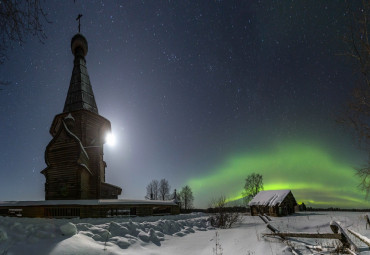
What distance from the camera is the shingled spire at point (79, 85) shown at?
24281 millimetres

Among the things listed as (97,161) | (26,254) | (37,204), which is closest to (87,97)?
(97,161)

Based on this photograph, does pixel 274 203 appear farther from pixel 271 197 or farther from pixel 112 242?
pixel 112 242

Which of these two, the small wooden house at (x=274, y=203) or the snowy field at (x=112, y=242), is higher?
the snowy field at (x=112, y=242)

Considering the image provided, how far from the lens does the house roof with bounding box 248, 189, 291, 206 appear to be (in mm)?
30178

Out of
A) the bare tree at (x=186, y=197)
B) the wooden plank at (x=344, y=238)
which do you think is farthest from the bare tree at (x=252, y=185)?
the wooden plank at (x=344, y=238)

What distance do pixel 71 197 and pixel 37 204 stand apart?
3.07m

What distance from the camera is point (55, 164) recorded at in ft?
67.3

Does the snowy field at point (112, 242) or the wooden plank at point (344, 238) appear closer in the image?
the snowy field at point (112, 242)

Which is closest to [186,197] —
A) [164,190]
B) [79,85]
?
[164,190]

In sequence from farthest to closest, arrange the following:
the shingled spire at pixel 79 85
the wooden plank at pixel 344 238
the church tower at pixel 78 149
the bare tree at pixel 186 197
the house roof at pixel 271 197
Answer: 1. the bare tree at pixel 186 197
2. the house roof at pixel 271 197
3. the shingled spire at pixel 79 85
4. the church tower at pixel 78 149
5. the wooden plank at pixel 344 238

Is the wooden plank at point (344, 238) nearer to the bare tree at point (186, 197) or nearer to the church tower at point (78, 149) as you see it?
the church tower at point (78, 149)

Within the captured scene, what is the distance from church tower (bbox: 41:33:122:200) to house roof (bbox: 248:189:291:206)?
1869cm

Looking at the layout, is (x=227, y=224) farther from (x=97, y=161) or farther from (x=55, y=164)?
(x=55, y=164)

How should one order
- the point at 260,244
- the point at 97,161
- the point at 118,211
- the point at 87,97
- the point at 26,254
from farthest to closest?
the point at 87,97 → the point at 97,161 → the point at 118,211 → the point at 260,244 → the point at 26,254
